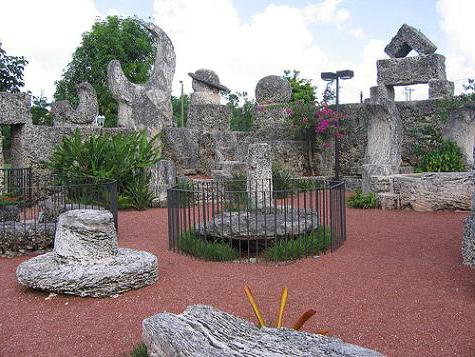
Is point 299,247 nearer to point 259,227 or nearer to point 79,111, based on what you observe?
point 259,227

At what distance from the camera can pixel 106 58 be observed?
26719 mm

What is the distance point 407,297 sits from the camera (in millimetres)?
4766

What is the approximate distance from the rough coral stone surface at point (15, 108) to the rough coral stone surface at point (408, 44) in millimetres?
9749

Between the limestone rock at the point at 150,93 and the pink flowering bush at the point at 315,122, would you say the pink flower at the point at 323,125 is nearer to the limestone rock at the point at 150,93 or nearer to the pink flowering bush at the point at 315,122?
the pink flowering bush at the point at 315,122

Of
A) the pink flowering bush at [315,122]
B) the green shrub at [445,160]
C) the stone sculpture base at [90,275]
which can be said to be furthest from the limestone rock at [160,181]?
the stone sculpture base at [90,275]

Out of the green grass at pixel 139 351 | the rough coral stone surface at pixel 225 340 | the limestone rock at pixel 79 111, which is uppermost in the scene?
the limestone rock at pixel 79 111

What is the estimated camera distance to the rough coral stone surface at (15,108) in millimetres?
11273

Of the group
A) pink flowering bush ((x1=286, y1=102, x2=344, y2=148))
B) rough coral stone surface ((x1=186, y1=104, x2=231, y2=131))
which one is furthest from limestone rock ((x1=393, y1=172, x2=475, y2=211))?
rough coral stone surface ((x1=186, y1=104, x2=231, y2=131))

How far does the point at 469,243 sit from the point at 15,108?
9.84 meters

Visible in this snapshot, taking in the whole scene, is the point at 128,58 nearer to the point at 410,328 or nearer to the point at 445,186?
the point at 445,186

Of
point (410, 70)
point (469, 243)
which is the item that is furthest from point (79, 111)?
point (469, 243)

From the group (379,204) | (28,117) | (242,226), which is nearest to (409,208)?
(379,204)

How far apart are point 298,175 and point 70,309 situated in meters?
10.9

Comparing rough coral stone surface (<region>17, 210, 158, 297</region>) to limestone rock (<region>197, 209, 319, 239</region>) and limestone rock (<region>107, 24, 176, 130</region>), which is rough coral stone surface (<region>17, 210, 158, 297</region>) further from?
limestone rock (<region>107, 24, 176, 130</region>)
